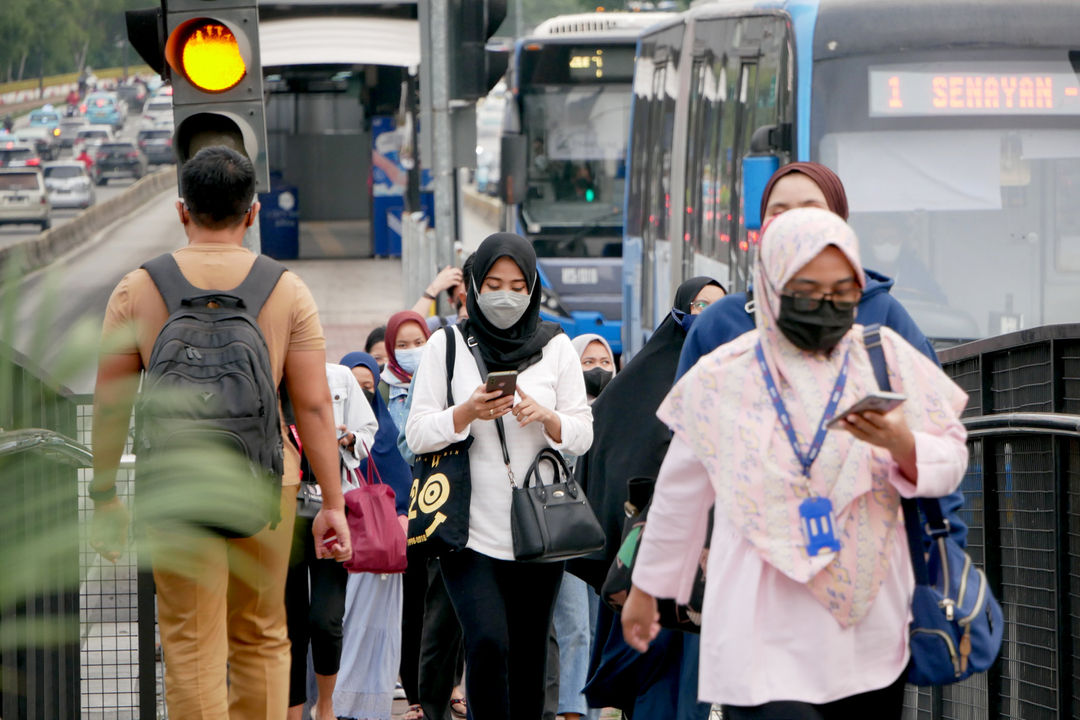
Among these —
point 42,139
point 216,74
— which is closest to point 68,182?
point 42,139

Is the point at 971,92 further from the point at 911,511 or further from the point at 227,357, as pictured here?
the point at 911,511

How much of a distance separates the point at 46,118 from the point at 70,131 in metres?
12.0

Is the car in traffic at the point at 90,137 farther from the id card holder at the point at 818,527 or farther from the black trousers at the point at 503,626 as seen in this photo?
the id card holder at the point at 818,527

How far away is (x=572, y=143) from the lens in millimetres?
18859

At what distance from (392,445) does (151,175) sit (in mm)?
54018

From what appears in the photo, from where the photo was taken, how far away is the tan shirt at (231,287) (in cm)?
424

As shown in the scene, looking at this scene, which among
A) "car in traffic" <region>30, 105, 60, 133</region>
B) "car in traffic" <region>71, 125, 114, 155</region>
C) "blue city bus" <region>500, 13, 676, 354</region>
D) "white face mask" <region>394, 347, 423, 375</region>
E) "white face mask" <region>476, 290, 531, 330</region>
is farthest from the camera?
"car in traffic" <region>71, 125, 114, 155</region>

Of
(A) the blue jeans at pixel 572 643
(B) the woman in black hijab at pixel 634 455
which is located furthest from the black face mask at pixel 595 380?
(B) the woman in black hijab at pixel 634 455

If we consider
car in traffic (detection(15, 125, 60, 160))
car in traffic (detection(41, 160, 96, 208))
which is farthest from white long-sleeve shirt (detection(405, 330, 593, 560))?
car in traffic (detection(41, 160, 96, 208))

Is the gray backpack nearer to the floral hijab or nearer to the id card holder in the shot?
the floral hijab

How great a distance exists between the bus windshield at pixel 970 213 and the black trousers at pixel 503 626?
148 inches

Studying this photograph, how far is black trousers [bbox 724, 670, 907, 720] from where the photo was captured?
118 inches

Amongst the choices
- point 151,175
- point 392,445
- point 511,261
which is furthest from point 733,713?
point 151,175

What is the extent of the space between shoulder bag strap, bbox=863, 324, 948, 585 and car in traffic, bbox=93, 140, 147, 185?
5734 cm
